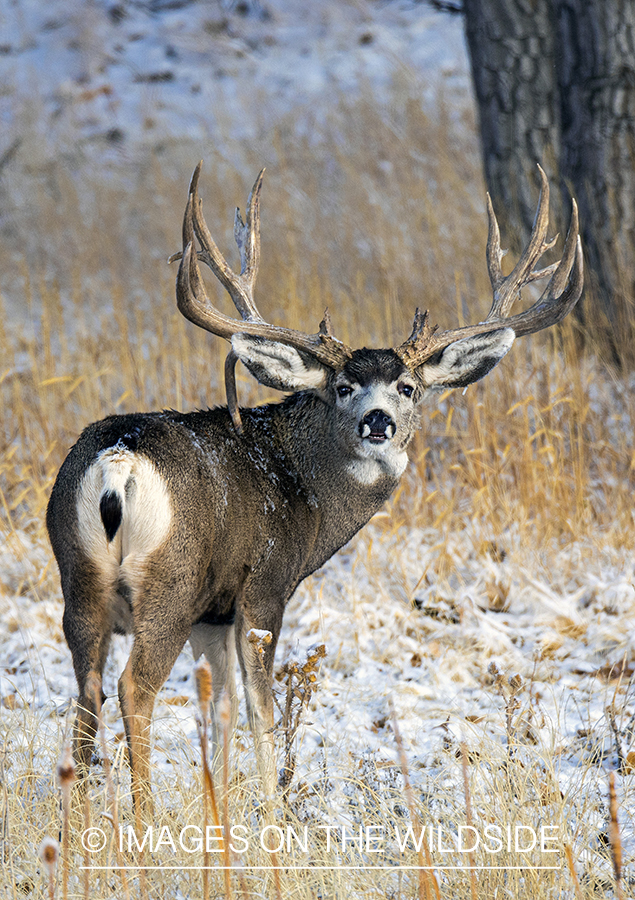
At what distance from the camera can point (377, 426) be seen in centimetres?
375

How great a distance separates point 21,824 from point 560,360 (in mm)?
4765

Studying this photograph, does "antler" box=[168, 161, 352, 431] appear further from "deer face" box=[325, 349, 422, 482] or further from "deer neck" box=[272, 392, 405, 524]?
"deer neck" box=[272, 392, 405, 524]

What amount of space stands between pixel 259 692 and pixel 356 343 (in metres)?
3.70

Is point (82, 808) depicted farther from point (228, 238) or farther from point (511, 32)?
point (228, 238)

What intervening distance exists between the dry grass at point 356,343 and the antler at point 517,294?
124 cm

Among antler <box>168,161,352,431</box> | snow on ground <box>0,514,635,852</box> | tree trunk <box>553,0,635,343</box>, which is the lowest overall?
snow on ground <box>0,514,635,852</box>

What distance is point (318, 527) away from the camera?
13.2 feet

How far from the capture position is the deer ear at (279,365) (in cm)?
395

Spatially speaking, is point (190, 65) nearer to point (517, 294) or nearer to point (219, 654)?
point (517, 294)

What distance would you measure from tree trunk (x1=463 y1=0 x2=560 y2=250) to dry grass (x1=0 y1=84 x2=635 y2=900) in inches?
25.7

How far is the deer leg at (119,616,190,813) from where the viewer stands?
3033mm

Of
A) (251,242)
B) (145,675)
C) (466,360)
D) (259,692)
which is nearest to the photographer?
(145,675)

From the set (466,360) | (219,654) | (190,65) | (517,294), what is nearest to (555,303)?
(517,294)

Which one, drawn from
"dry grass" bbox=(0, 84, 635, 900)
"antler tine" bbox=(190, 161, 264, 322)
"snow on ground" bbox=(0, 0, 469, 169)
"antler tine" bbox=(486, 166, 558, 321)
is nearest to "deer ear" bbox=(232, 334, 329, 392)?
"antler tine" bbox=(190, 161, 264, 322)
